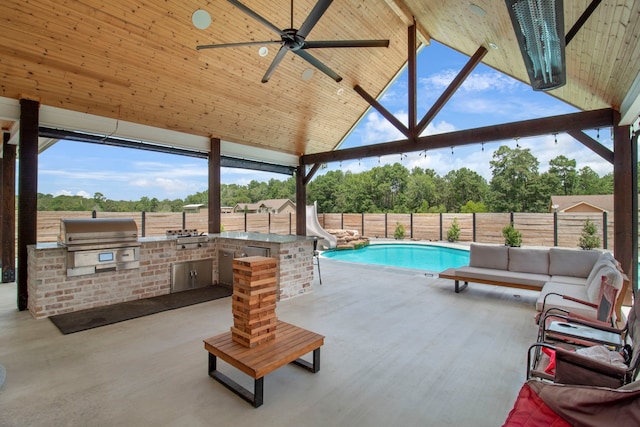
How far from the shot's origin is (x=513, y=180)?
20.2 m

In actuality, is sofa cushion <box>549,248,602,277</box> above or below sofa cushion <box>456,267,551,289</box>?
above

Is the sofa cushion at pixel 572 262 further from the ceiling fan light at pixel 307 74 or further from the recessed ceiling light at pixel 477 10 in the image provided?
the ceiling fan light at pixel 307 74

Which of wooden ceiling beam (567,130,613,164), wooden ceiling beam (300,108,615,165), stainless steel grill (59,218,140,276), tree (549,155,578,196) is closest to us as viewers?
stainless steel grill (59,218,140,276)

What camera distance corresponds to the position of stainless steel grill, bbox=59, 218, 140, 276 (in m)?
4.07

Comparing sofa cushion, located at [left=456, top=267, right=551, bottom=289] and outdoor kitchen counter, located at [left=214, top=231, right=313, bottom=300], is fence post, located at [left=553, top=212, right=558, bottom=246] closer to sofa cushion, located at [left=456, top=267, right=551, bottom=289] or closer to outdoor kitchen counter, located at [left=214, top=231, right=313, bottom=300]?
sofa cushion, located at [left=456, top=267, right=551, bottom=289]

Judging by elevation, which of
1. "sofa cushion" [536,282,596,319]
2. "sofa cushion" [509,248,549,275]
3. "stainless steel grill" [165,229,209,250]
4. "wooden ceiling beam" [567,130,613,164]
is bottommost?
"sofa cushion" [536,282,596,319]

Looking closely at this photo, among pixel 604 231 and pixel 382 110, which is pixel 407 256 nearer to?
pixel 604 231

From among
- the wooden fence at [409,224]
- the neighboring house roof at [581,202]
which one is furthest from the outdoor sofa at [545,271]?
the neighboring house roof at [581,202]

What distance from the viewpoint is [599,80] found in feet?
12.6

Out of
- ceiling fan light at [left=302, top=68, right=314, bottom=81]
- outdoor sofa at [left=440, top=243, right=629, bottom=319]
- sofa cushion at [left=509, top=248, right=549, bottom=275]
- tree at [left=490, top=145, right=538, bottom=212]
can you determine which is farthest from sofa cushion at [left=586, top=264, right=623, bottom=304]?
tree at [left=490, top=145, right=538, bottom=212]

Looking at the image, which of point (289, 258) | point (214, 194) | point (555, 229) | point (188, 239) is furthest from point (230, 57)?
point (555, 229)

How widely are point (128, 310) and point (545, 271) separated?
6.18 m

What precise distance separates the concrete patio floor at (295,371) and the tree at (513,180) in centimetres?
1839

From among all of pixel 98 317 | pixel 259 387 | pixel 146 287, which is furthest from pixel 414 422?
pixel 146 287
